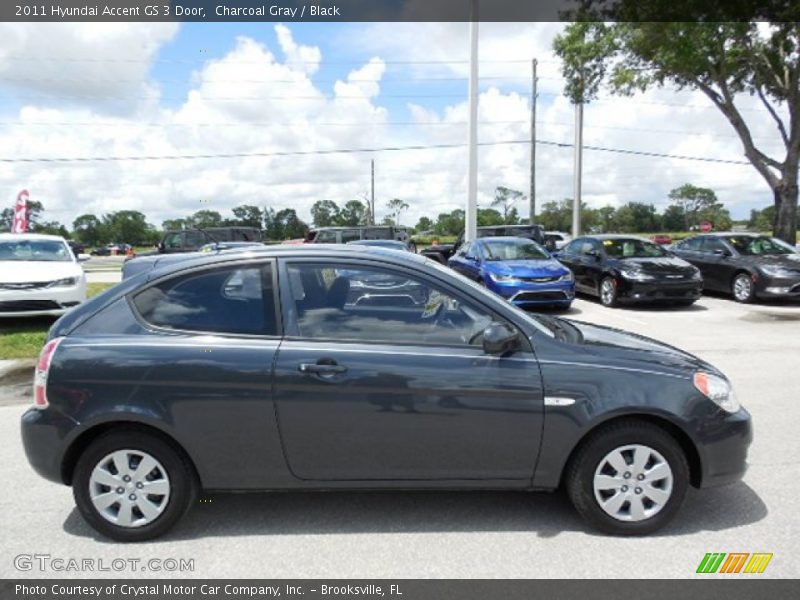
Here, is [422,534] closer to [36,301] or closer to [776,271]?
[36,301]

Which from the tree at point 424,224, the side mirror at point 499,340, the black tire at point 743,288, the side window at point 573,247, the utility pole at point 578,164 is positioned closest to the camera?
the side mirror at point 499,340

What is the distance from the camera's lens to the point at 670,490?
3.27 meters

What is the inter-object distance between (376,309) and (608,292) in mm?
10481

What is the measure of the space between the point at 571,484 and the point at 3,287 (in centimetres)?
948

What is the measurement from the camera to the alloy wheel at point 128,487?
129 inches

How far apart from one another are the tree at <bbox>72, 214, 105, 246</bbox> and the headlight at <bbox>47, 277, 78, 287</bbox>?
98.2m

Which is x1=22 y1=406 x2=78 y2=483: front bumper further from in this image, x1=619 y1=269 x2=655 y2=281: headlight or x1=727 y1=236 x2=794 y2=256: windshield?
x1=727 y1=236 x2=794 y2=256: windshield

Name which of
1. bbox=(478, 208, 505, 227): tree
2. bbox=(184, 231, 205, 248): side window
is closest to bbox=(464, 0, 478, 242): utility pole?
bbox=(184, 231, 205, 248): side window

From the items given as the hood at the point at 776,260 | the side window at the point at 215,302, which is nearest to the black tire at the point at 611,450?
the side window at the point at 215,302

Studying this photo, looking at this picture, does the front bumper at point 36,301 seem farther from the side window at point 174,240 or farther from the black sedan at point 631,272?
the side window at point 174,240

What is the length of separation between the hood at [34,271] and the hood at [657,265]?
10.5 meters

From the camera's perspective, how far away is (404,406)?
3.22 meters

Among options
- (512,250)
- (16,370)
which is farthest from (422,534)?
(512,250)
